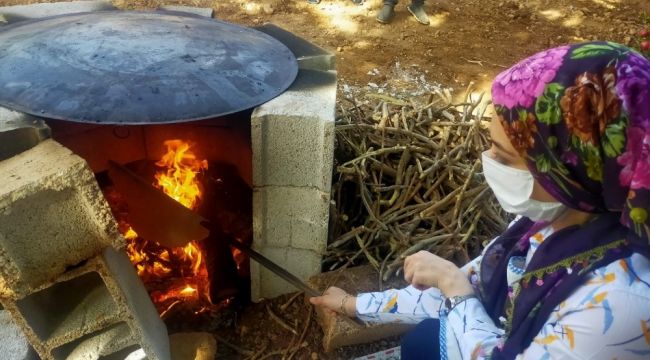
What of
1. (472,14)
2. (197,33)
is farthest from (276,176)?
(472,14)

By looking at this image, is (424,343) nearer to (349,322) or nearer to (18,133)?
(349,322)

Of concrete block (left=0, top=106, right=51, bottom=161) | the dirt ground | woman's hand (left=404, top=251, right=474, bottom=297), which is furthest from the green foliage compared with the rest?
the dirt ground

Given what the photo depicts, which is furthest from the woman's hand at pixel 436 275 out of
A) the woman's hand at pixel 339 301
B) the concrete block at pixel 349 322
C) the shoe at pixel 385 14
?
the shoe at pixel 385 14

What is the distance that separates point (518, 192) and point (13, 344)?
1.70 m

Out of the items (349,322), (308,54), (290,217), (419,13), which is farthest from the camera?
(419,13)

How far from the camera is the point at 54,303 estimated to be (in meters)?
1.74

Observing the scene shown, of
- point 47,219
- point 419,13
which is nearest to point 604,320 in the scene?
point 47,219

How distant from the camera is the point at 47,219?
1.38m

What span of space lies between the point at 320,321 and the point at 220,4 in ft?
15.6

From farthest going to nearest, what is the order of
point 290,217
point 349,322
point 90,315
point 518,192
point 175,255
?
point 175,255 < point 290,217 < point 349,322 < point 90,315 < point 518,192

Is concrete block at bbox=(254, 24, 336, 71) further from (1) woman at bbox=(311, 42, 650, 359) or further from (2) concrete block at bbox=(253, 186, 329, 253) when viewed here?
(1) woman at bbox=(311, 42, 650, 359)

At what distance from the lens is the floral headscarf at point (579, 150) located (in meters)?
1.00

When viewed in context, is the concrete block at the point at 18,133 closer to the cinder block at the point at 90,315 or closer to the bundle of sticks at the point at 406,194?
the cinder block at the point at 90,315

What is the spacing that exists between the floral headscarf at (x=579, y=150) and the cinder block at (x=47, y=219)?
41.6 inches
